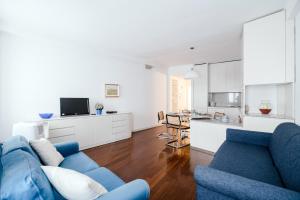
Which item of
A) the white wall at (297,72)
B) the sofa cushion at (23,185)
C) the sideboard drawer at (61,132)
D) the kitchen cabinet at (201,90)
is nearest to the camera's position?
the sofa cushion at (23,185)

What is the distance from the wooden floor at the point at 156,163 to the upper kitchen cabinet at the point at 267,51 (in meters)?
1.95

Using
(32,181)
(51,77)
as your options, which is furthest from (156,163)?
(51,77)

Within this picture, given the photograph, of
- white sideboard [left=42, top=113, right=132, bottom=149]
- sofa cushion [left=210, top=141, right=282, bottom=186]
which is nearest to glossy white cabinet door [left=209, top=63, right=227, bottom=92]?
white sideboard [left=42, top=113, right=132, bottom=149]

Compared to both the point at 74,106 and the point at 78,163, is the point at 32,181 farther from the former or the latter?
the point at 74,106

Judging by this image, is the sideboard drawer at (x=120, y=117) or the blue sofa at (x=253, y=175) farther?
the sideboard drawer at (x=120, y=117)

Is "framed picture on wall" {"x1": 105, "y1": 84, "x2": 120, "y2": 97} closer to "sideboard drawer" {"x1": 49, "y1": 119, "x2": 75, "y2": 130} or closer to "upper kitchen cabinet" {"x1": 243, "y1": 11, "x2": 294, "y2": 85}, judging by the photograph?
"sideboard drawer" {"x1": 49, "y1": 119, "x2": 75, "y2": 130}

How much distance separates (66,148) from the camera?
2113 mm

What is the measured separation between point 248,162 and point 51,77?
4.28m

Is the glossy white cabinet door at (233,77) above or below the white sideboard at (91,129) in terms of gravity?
above

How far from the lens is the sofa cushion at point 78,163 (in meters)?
1.71

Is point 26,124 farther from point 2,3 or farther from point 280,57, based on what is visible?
point 280,57

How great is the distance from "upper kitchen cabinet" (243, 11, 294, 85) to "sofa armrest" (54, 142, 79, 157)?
3274 mm

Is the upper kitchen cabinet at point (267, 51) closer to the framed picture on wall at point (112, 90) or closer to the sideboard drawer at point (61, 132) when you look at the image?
the framed picture on wall at point (112, 90)

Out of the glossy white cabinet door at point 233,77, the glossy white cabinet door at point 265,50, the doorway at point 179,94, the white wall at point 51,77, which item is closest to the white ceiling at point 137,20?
the glossy white cabinet door at point 265,50
